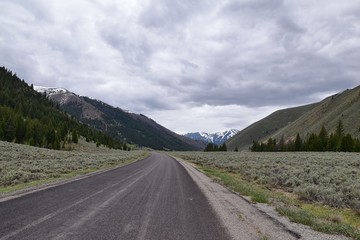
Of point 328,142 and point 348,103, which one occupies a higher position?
point 348,103

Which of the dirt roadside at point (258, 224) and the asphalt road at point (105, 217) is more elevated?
the asphalt road at point (105, 217)

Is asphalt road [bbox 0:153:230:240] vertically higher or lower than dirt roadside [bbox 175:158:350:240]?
higher

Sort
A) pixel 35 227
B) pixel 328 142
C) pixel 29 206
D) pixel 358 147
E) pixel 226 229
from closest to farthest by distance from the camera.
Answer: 1. pixel 35 227
2. pixel 226 229
3. pixel 29 206
4. pixel 358 147
5. pixel 328 142

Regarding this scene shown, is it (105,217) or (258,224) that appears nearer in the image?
(105,217)

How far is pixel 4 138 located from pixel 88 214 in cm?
10120

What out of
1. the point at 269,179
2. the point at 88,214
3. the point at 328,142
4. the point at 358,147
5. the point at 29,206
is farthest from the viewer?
the point at 328,142

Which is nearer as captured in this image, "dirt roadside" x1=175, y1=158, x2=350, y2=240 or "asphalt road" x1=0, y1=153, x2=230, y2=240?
"asphalt road" x1=0, y1=153, x2=230, y2=240

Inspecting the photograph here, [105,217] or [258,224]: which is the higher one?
[105,217]

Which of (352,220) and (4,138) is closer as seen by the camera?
(352,220)

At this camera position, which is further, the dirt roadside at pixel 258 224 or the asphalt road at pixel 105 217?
the dirt roadside at pixel 258 224

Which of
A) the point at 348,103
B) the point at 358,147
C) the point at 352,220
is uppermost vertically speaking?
the point at 348,103

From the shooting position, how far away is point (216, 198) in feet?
46.3

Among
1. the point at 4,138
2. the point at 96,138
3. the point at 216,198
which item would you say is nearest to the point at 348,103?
the point at 96,138

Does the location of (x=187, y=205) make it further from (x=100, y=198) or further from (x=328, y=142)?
(x=328, y=142)
